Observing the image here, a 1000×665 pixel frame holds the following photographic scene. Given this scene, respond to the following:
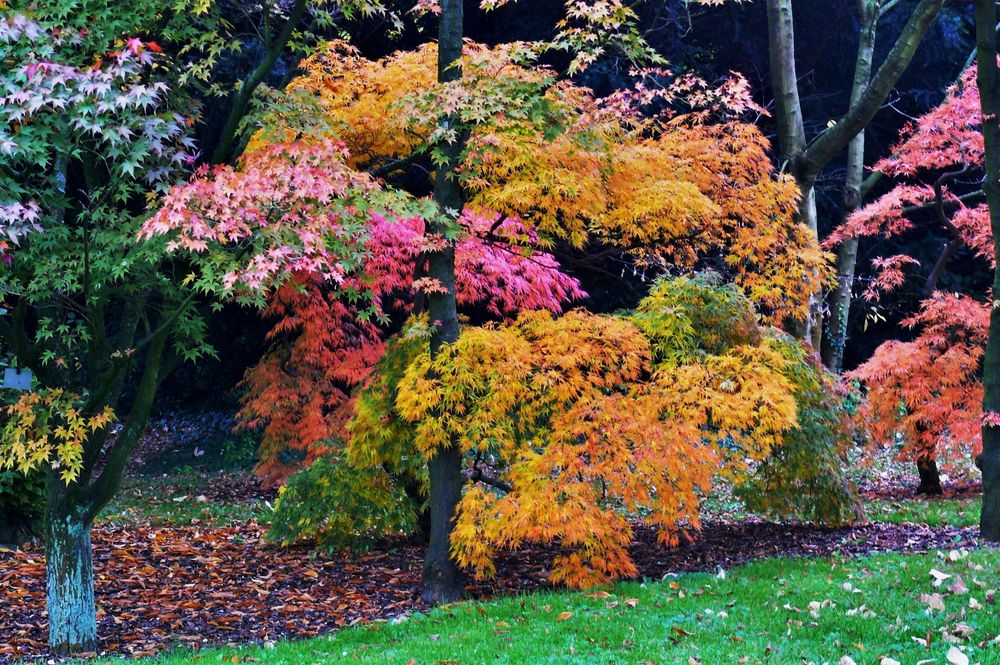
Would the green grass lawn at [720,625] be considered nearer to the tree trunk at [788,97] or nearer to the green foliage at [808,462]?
the green foliage at [808,462]

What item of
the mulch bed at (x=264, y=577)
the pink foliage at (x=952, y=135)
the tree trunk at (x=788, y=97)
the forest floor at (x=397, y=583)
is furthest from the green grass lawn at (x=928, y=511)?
the pink foliage at (x=952, y=135)

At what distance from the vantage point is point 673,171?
8.36 meters

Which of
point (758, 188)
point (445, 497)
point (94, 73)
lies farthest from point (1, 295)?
point (758, 188)

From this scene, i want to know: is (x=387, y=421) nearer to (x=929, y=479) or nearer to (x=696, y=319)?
(x=696, y=319)

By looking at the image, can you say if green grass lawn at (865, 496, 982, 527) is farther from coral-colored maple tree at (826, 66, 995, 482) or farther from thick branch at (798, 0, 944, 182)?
thick branch at (798, 0, 944, 182)

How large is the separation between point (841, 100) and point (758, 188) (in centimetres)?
1090

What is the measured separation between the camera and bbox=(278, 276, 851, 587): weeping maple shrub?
6715 millimetres

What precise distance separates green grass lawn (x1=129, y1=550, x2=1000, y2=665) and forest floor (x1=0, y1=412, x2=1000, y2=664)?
1.1 inches

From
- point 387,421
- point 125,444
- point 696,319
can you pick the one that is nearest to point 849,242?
point 696,319

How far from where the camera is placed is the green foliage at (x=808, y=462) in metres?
8.30

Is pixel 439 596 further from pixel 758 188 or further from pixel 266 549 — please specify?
pixel 758 188

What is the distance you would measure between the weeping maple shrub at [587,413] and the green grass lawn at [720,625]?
60cm

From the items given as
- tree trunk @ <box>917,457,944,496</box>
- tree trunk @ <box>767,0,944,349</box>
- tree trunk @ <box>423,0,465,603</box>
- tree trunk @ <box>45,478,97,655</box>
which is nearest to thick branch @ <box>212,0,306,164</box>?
tree trunk @ <box>423,0,465,603</box>

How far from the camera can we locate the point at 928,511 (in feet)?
32.4
